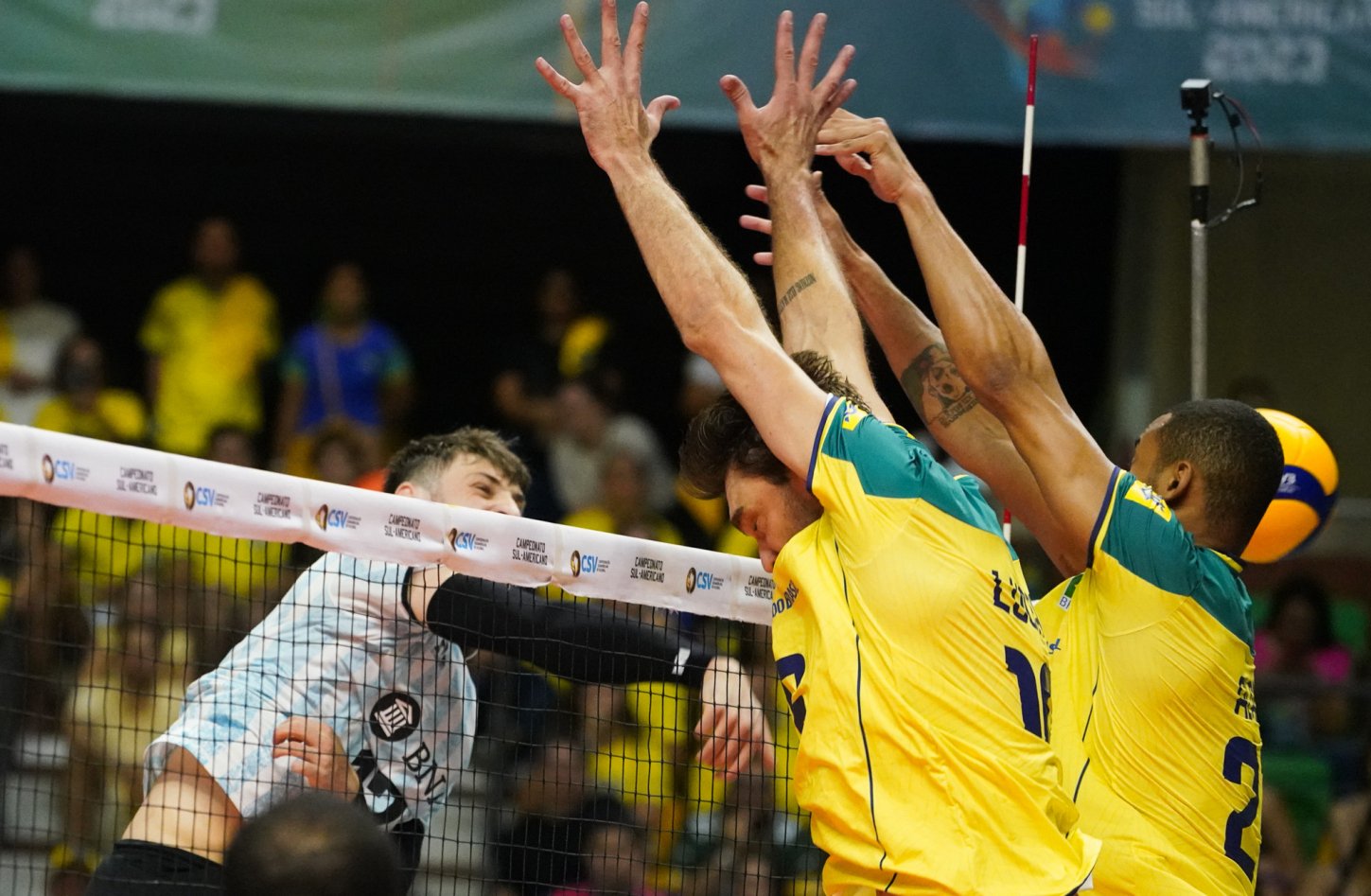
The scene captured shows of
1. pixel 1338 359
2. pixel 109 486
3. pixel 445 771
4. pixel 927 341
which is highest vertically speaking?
pixel 1338 359

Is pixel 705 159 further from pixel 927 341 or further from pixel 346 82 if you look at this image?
pixel 927 341

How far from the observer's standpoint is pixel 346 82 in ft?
36.1

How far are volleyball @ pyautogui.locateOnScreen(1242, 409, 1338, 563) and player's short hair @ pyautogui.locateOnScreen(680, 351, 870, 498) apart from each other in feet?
6.96

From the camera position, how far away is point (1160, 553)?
4172 millimetres

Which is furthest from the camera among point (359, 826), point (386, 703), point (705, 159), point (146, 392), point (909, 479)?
point (705, 159)

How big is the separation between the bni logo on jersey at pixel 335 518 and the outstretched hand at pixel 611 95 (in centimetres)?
121

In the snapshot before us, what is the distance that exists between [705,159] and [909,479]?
35.2ft

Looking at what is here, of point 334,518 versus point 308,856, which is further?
point 334,518

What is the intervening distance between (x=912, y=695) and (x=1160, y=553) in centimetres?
88

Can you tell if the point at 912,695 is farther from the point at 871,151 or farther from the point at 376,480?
the point at 376,480

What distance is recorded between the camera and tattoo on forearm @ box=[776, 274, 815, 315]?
4.36m

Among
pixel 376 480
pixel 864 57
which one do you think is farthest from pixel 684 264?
pixel 864 57

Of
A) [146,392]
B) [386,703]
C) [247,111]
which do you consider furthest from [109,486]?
[247,111]

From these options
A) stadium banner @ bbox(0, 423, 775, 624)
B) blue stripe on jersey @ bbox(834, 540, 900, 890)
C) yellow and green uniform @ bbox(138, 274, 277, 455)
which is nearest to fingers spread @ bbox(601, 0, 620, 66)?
stadium banner @ bbox(0, 423, 775, 624)
